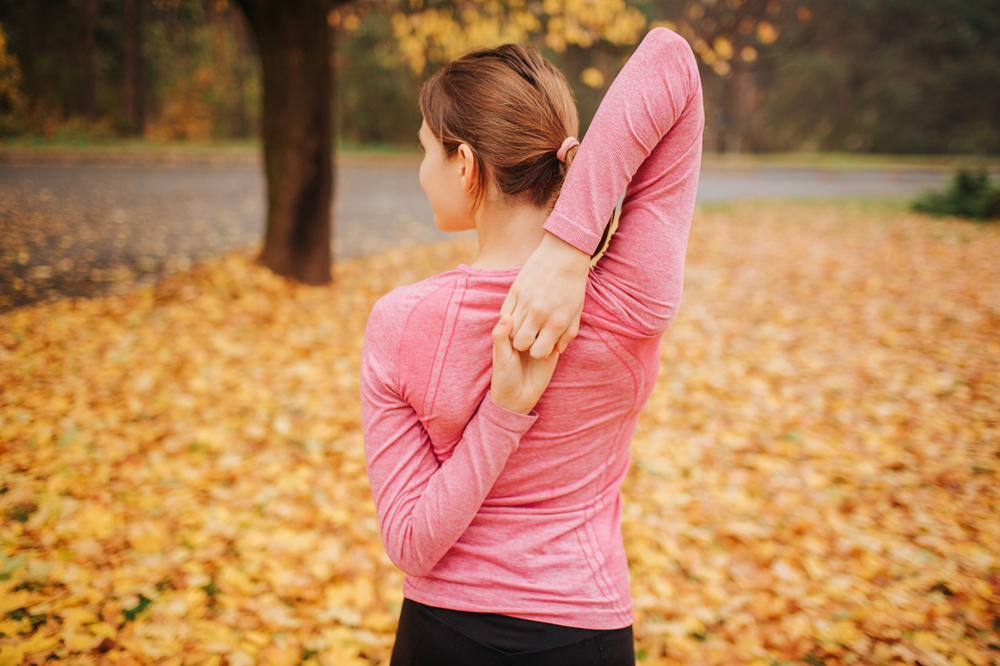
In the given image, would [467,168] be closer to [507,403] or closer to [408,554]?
[507,403]

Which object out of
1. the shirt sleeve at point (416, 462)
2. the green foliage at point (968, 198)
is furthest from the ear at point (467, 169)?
the green foliage at point (968, 198)

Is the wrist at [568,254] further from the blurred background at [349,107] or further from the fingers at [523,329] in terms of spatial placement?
the blurred background at [349,107]

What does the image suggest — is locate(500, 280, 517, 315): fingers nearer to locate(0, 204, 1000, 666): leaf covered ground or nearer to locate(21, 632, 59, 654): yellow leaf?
locate(0, 204, 1000, 666): leaf covered ground

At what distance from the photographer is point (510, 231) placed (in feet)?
3.52

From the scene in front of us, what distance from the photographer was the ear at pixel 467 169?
101 cm

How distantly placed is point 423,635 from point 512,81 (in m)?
1.06

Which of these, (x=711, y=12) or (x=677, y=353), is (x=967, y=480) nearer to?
(x=677, y=353)

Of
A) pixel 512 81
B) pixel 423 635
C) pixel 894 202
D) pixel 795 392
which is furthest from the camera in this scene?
pixel 894 202

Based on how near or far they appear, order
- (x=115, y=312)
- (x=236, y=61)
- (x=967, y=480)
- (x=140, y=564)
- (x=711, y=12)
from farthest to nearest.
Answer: (x=236, y=61), (x=711, y=12), (x=115, y=312), (x=967, y=480), (x=140, y=564)

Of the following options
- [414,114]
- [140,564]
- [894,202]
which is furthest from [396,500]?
[414,114]

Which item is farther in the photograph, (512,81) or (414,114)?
(414,114)

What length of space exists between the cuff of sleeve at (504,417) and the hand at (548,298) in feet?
0.37

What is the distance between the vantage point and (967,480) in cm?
358

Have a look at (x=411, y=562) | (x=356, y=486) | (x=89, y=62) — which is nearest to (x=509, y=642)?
(x=411, y=562)
